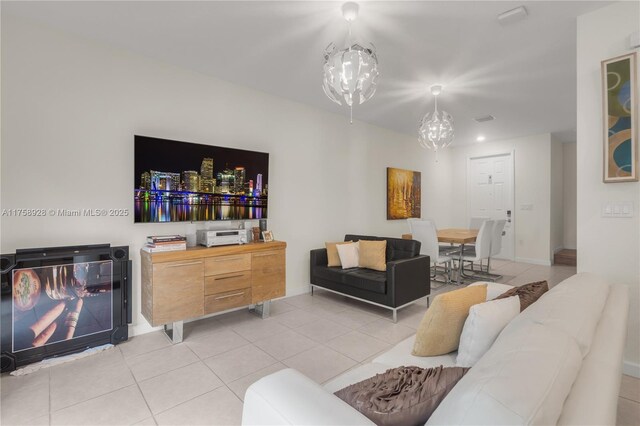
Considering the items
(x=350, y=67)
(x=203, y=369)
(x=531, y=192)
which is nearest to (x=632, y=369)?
(x=350, y=67)

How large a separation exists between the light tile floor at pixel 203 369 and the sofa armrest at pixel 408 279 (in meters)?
0.25

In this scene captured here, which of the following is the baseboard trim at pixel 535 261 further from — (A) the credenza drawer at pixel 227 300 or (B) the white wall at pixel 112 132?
(A) the credenza drawer at pixel 227 300

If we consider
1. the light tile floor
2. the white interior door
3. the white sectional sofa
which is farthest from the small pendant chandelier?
the white interior door

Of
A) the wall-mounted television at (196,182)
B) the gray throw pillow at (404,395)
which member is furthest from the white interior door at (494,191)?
the gray throw pillow at (404,395)

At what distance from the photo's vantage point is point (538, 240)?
6.33 m

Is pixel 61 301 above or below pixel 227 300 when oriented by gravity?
above

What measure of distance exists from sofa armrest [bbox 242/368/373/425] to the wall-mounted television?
2.55m

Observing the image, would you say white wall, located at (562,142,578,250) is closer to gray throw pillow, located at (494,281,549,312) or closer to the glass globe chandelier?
gray throw pillow, located at (494,281,549,312)

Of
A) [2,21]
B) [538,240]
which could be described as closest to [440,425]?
[2,21]

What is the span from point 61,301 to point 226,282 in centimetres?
133

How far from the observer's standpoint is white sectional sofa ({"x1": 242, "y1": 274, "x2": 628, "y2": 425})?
0.65m

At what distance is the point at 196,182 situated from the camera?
3273 mm

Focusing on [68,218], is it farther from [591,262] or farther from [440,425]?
[591,262]

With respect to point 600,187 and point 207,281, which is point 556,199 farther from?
point 207,281
